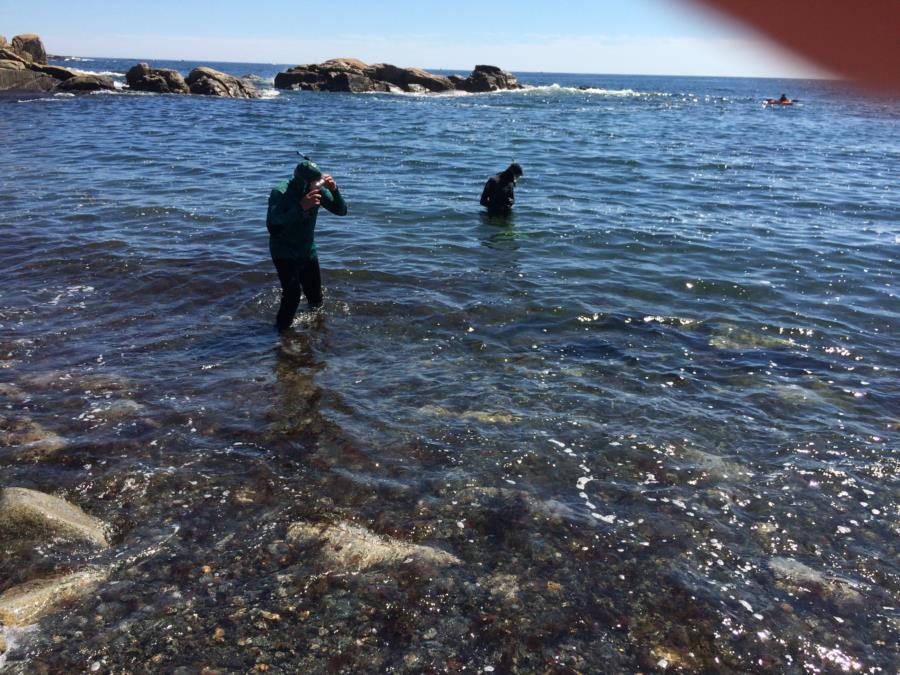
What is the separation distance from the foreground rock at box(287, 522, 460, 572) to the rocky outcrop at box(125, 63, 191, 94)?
59382mm

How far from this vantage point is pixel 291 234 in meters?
8.01

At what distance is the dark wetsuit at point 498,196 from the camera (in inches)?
567

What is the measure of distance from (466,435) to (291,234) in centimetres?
376

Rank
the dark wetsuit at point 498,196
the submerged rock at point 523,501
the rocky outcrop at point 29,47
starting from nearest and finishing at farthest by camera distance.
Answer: the submerged rock at point 523,501 < the dark wetsuit at point 498,196 < the rocky outcrop at point 29,47

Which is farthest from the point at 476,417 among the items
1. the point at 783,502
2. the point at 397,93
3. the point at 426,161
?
the point at 397,93

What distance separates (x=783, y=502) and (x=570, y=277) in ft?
20.9

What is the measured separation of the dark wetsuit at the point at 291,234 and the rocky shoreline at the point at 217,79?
174 ft

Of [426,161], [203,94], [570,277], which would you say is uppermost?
[203,94]

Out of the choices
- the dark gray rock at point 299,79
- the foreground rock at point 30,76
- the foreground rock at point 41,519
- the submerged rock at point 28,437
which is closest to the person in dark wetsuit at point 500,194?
the submerged rock at point 28,437

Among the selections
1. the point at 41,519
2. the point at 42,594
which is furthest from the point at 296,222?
the point at 42,594

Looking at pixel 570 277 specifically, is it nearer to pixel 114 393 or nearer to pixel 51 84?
pixel 114 393

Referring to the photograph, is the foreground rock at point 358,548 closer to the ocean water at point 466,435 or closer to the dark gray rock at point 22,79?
the ocean water at point 466,435

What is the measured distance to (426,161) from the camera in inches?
903

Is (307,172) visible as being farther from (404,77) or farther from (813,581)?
(404,77)
